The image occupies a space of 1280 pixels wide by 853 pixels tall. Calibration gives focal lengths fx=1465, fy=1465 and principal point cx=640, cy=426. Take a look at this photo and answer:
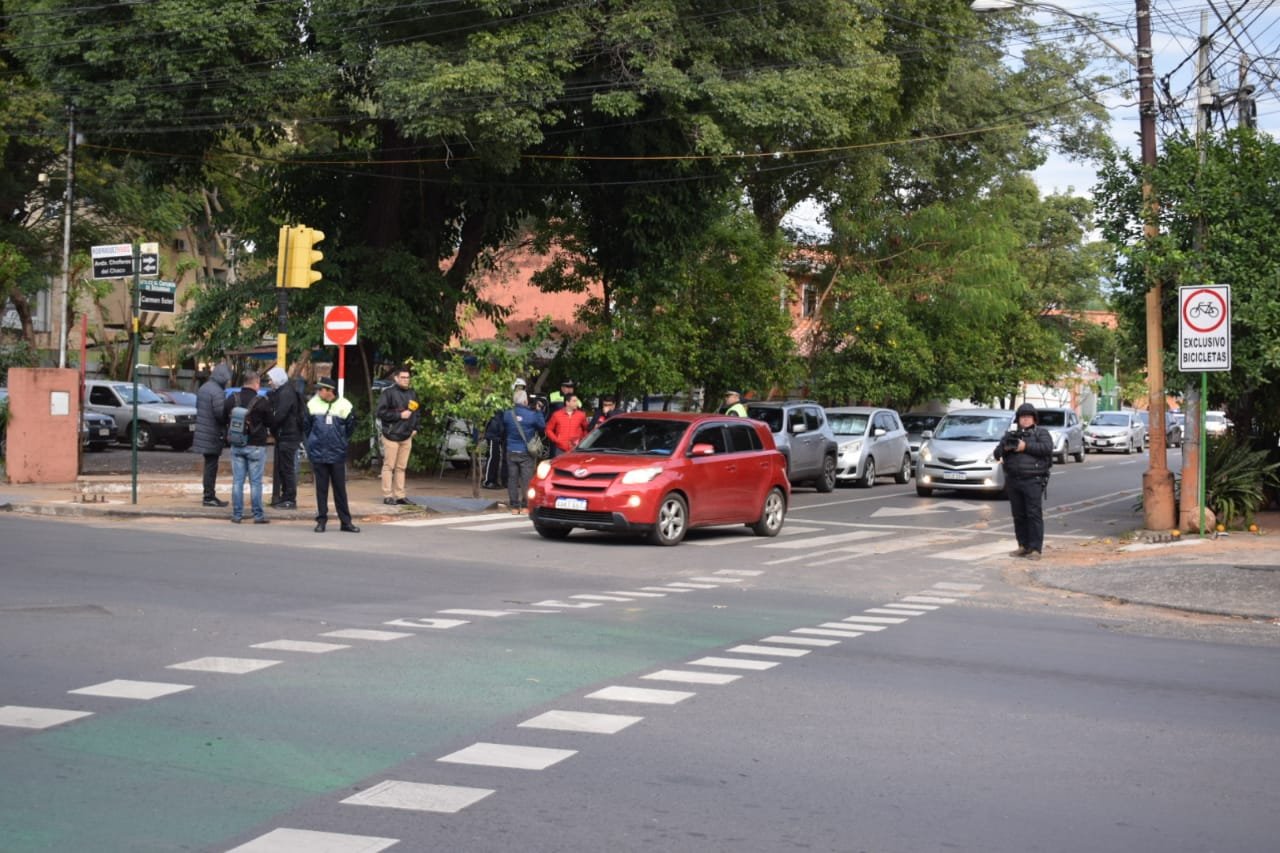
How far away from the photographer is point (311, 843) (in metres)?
5.27

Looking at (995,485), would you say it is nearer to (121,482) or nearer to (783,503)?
(783,503)

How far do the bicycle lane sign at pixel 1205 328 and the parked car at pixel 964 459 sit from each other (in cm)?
976

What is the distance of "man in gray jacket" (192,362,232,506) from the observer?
20.4 m

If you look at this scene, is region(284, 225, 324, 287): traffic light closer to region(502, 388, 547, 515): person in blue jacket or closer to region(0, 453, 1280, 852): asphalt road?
region(502, 388, 547, 515): person in blue jacket

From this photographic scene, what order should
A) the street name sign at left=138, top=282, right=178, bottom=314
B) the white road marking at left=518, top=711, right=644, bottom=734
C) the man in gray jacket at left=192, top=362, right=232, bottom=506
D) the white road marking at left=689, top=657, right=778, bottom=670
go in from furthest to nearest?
the man in gray jacket at left=192, top=362, right=232, bottom=506
the street name sign at left=138, top=282, right=178, bottom=314
the white road marking at left=689, top=657, right=778, bottom=670
the white road marking at left=518, top=711, right=644, bottom=734

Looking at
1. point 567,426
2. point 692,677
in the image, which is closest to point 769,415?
point 567,426

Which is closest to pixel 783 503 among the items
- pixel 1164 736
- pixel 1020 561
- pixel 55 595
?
pixel 1020 561

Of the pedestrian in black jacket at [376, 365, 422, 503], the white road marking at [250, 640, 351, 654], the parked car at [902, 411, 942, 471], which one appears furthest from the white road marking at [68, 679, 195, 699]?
the parked car at [902, 411, 942, 471]

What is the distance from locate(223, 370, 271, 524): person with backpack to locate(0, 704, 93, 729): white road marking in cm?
1168

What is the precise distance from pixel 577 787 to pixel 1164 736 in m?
3.25

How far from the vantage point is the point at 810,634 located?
10820mm

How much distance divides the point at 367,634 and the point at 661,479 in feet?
26.2

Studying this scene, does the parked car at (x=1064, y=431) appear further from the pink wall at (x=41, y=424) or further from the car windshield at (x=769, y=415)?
the pink wall at (x=41, y=424)

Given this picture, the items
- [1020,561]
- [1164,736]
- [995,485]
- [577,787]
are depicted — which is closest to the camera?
[577,787]
